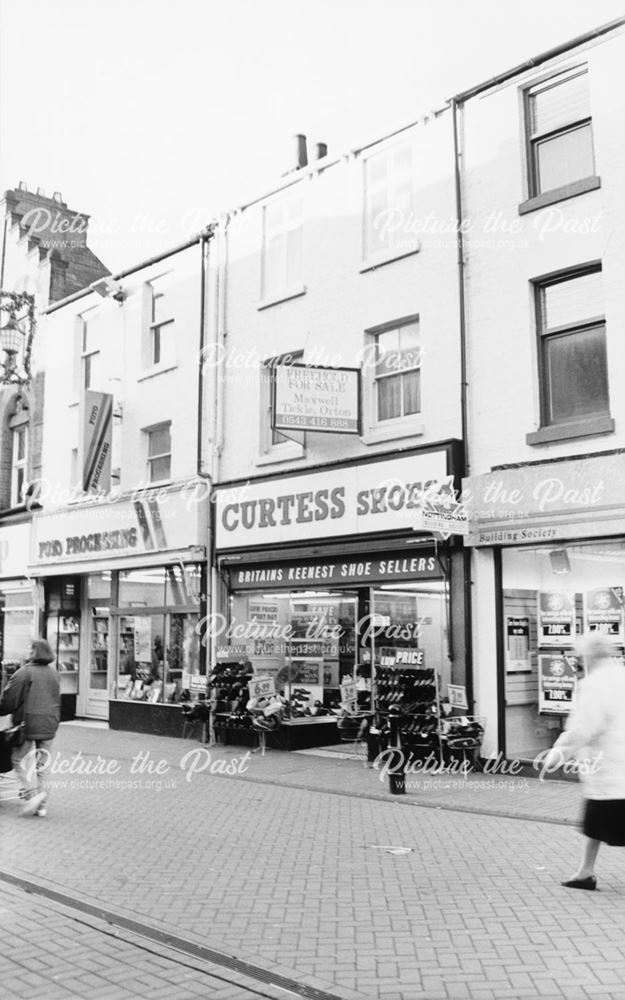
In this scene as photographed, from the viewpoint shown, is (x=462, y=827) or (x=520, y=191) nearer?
(x=462, y=827)

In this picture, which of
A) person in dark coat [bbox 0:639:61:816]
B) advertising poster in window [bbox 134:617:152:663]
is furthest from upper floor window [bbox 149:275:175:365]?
person in dark coat [bbox 0:639:61:816]

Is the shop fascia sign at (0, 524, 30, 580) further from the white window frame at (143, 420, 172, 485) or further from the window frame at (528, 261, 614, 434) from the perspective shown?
the window frame at (528, 261, 614, 434)

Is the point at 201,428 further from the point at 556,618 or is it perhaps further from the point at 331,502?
the point at 556,618

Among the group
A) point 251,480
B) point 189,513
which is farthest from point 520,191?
point 189,513

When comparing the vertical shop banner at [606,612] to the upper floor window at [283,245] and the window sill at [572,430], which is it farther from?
the upper floor window at [283,245]

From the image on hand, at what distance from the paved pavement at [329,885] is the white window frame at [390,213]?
309 inches

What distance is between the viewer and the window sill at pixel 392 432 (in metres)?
14.0

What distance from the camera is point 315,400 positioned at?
47.9 ft

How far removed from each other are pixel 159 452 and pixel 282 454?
3.99 metres

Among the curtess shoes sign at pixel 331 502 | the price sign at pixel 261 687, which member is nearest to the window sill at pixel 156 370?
the curtess shoes sign at pixel 331 502

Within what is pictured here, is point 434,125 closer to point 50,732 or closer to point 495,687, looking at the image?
point 495,687

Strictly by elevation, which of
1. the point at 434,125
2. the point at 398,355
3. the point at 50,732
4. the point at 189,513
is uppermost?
the point at 434,125

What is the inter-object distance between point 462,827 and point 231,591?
8020 millimetres

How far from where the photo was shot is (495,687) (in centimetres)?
1262
